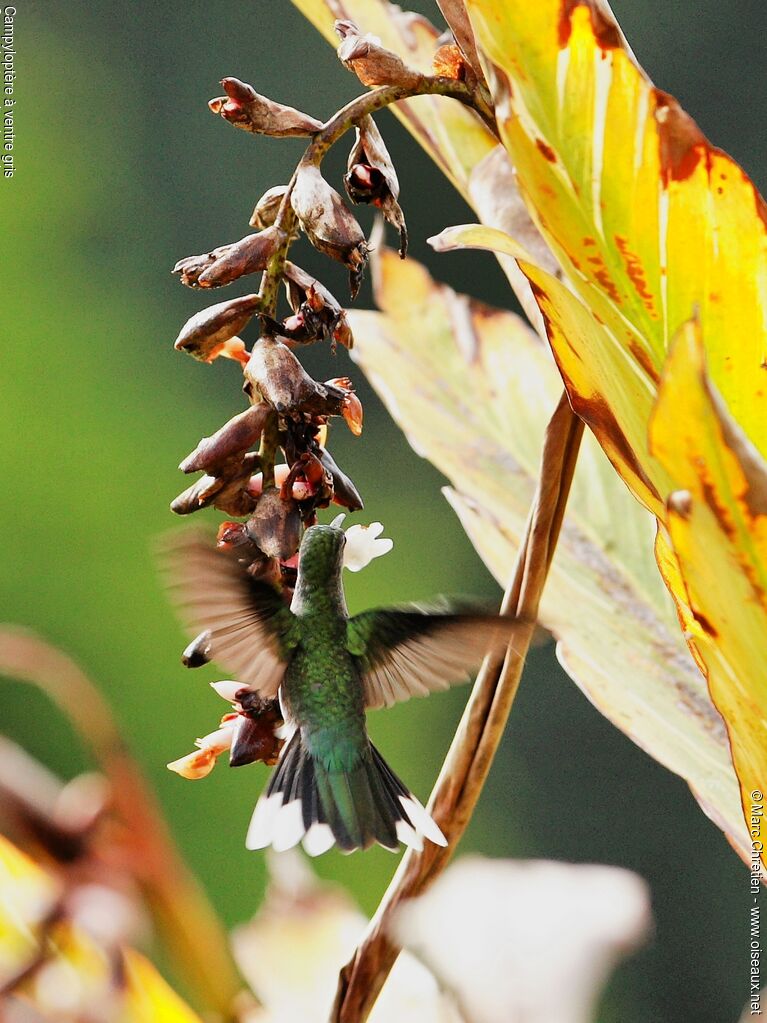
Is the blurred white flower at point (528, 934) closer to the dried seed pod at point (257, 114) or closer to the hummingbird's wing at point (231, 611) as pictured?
the hummingbird's wing at point (231, 611)

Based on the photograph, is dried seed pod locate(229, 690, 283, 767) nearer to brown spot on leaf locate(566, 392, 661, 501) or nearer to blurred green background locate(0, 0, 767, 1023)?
brown spot on leaf locate(566, 392, 661, 501)

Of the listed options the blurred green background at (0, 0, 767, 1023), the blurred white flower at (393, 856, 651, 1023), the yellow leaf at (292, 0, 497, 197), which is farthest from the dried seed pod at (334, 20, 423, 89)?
the blurred green background at (0, 0, 767, 1023)

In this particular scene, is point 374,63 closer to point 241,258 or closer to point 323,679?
point 241,258

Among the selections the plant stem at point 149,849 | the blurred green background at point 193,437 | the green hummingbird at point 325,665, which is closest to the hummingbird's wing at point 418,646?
the green hummingbird at point 325,665

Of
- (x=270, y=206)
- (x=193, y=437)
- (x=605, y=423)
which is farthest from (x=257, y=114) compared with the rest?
(x=193, y=437)

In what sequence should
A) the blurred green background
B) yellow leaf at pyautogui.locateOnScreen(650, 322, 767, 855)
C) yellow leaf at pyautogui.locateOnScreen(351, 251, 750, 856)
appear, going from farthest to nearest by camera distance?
1. the blurred green background
2. yellow leaf at pyautogui.locateOnScreen(351, 251, 750, 856)
3. yellow leaf at pyautogui.locateOnScreen(650, 322, 767, 855)
